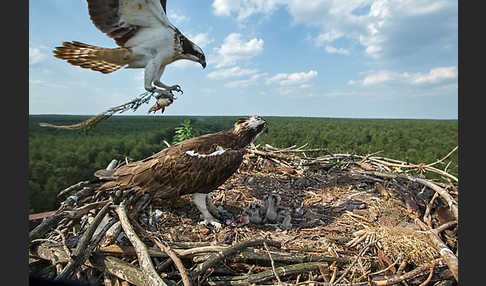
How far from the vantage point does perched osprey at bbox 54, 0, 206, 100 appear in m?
1.25

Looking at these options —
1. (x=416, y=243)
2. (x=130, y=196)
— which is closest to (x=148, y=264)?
Answer: (x=130, y=196)

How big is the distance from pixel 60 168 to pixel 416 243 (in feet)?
7.55

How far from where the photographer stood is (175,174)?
1.87m

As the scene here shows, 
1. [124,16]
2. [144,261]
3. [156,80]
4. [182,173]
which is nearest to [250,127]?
[182,173]

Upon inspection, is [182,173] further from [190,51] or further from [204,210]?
[190,51]

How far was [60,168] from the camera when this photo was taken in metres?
1.76

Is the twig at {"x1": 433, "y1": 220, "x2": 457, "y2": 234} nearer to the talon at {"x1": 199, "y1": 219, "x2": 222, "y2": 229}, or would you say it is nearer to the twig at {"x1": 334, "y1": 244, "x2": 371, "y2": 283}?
the twig at {"x1": 334, "y1": 244, "x2": 371, "y2": 283}

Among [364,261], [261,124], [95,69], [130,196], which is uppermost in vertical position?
[95,69]

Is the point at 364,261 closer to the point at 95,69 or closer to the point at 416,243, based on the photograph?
the point at 416,243

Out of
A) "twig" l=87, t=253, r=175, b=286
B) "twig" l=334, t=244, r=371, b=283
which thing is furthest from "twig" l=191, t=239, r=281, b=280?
"twig" l=334, t=244, r=371, b=283

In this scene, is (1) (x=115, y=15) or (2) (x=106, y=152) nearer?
(1) (x=115, y=15)

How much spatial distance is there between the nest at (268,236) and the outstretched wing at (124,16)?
95 centimetres

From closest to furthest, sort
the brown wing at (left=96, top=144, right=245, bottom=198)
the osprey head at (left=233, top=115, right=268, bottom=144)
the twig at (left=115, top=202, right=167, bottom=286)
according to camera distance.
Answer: the twig at (left=115, top=202, right=167, bottom=286) → the brown wing at (left=96, top=144, right=245, bottom=198) → the osprey head at (left=233, top=115, right=268, bottom=144)

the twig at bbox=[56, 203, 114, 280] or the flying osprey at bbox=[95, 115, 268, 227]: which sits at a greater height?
the flying osprey at bbox=[95, 115, 268, 227]
